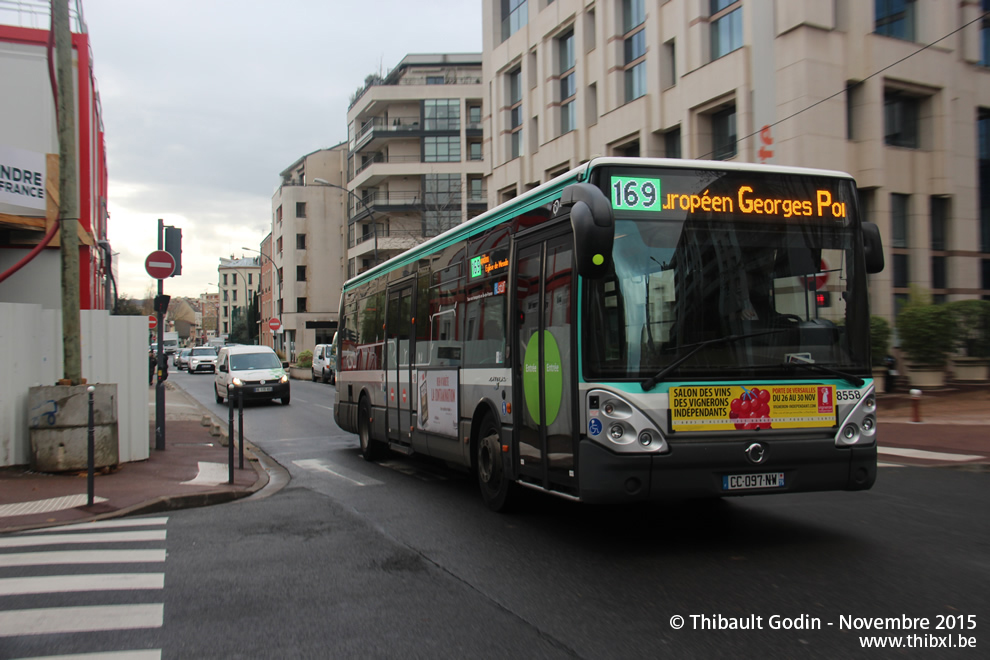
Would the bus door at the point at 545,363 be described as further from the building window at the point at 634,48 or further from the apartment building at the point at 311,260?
the apartment building at the point at 311,260

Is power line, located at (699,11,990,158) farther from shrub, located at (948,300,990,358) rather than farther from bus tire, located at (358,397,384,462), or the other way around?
bus tire, located at (358,397,384,462)

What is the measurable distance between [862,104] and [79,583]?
853 inches

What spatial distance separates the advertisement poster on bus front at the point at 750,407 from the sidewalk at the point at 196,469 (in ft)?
18.1

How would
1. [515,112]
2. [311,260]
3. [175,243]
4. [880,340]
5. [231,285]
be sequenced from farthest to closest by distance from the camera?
[231,285] < [311,260] < [515,112] < [880,340] < [175,243]

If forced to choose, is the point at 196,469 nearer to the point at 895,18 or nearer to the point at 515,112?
the point at 895,18

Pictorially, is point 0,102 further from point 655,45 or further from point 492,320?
point 655,45

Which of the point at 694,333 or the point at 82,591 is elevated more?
the point at 694,333

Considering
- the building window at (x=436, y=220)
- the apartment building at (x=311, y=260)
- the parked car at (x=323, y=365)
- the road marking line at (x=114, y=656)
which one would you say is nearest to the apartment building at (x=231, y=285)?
the apartment building at (x=311, y=260)

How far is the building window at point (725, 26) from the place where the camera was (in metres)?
23.1

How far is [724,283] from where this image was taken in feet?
20.2

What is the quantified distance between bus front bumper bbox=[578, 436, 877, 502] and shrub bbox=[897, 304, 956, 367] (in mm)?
13309

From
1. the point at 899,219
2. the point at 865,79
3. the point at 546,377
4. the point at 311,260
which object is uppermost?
the point at 311,260

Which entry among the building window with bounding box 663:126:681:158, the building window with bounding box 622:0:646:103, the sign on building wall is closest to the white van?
the sign on building wall

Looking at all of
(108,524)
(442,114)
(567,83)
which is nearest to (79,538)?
(108,524)
